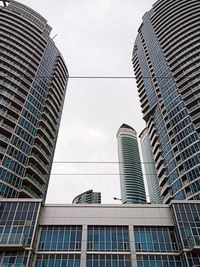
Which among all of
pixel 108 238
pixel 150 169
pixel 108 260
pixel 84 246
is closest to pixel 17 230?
pixel 84 246

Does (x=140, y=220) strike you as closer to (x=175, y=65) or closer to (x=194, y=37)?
(x=175, y=65)

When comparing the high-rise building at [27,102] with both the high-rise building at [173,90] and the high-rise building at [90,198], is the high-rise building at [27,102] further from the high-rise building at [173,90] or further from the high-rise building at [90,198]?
the high-rise building at [90,198]

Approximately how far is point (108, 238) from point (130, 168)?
122617 millimetres

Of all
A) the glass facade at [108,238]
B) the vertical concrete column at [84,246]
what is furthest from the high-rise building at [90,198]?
the vertical concrete column at [84,246]

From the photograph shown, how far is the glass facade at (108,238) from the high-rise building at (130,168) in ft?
303

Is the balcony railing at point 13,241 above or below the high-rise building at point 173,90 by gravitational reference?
below

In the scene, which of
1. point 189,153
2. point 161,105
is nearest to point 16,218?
point 189,153

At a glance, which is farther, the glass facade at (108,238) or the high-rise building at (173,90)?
the high-rise building at (173,90)

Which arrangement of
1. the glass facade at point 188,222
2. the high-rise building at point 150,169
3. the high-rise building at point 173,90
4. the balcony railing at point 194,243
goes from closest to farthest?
the balcony railing at point 194,243 → the glass facade at point 188,222 → the high-rise building at point 173,90 → the high-rise building at point 150,169

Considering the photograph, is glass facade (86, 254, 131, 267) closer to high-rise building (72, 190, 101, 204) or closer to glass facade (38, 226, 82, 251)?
glass facade (38, 226, 82, 251)

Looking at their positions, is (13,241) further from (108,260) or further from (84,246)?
(108,260)

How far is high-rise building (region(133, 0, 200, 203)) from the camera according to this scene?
5812cm

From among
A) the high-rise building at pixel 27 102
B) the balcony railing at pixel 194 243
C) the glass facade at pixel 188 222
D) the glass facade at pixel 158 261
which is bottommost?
the glass facade at pixel 158 261

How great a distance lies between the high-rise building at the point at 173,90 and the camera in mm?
58125
